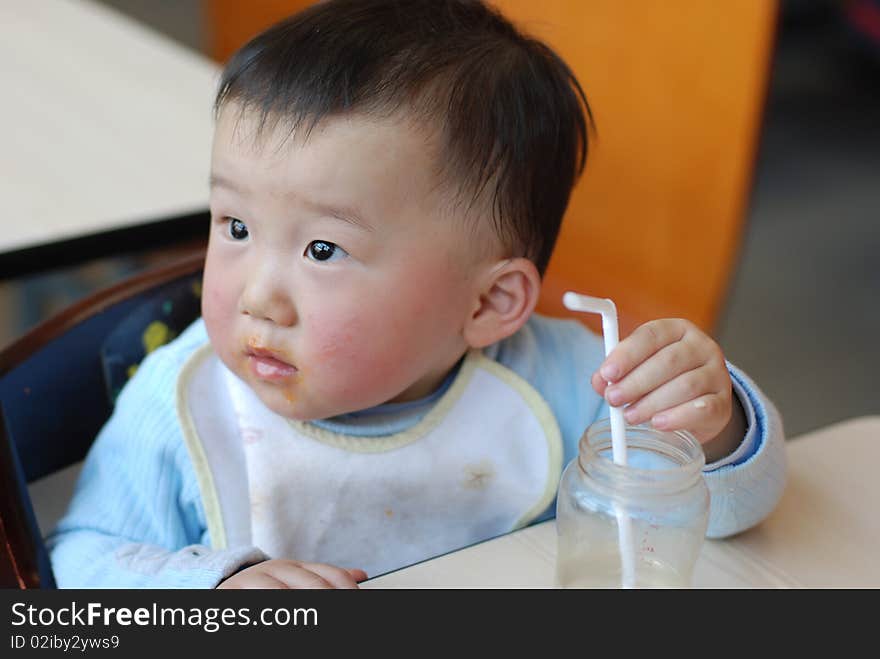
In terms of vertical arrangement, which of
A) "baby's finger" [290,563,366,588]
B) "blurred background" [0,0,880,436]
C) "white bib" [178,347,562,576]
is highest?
"baby's finger" [290,563,366,588]

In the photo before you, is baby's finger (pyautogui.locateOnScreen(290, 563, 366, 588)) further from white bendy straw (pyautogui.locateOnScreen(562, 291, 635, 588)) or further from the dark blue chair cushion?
the dark blue chair cushion

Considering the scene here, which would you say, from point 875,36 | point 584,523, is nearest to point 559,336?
point 584,523

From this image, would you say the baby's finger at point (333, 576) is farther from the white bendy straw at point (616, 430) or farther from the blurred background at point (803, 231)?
the blurred background at point (803, 231)

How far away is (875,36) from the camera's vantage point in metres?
3.60

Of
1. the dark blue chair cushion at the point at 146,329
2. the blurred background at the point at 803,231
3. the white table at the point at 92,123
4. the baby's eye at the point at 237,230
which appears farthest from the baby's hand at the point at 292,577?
the blurred background at the point at 803,231

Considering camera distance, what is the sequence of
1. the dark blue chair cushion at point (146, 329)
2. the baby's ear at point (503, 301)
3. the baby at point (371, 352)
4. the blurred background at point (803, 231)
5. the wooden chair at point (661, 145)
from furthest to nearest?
1. the blurred background at point (803, 231)
2. the wooden chair at point (661, 145)
3. the dark blue chair cushion at point (146, 329)
4. the baby's ear at point (503, 301)
5. the baby at point (371, 352)

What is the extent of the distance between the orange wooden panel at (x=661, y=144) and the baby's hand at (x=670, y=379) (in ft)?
2.47

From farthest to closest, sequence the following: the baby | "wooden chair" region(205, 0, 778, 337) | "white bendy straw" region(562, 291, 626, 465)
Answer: "wooden chair" region(205, 0, 778, 337)
the baby
"white bendy straw" region(562, 291, 626, 465)

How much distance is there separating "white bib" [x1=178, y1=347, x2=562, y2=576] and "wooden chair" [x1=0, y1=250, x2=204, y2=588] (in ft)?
0.42

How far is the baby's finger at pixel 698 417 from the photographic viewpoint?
2.42 ft

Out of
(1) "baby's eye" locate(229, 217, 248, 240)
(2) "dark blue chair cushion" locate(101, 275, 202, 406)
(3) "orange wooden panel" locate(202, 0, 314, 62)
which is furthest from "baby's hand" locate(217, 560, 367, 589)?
(3) "orange wooden panel" locate(202, 0, 314, 62)

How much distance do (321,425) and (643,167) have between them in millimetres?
997

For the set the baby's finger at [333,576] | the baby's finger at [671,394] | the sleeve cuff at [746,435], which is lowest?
the baby's finger at [333,576]

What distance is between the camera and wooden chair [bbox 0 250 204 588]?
976 mm
